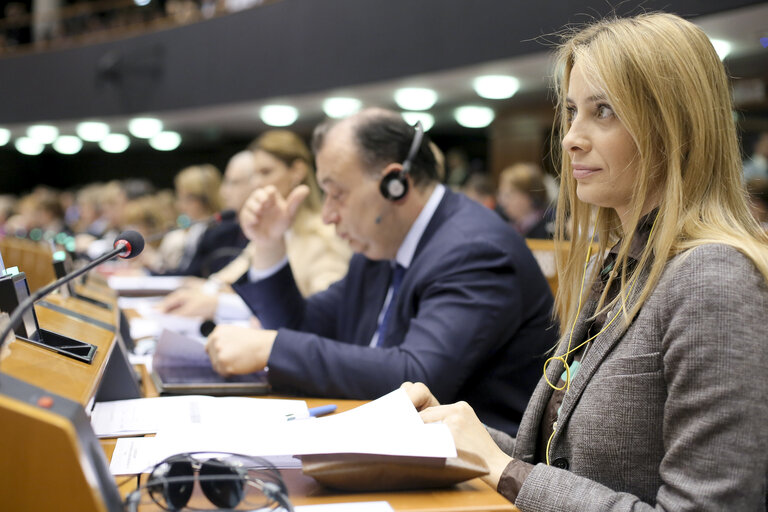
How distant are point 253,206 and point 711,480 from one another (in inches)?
57.2

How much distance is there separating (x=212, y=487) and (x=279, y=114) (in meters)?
8.63

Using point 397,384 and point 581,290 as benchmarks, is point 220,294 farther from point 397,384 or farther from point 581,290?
point 581,290

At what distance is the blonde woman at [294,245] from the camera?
9.57 feet

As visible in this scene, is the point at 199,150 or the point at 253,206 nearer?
the point at 253,206

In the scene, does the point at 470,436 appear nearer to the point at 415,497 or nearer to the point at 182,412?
the point at 415,497

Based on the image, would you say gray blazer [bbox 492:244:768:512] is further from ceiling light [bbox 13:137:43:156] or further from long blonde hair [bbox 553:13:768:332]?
ceiling light [bbox 13:137:43:156]

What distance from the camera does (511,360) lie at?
165 centimetres

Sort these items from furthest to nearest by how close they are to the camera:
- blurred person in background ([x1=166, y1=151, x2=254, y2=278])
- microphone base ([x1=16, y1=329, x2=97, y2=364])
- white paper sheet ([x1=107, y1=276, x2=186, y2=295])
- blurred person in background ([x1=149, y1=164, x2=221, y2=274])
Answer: blurred person in background ([x1=149, y1=164, x2=221, y2=274]) → blurred person in background ([x1=166, y1=151, x2=254, y2=278]) → white paper sheet ([x1=107, y1=276, x2=186, y2=295]) → microphone base ([x1=16, y1=329, x2=97, y2=364])

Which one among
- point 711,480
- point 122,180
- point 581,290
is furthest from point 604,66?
point 122,180

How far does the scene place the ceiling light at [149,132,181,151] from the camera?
492 inches

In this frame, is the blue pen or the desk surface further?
the blue pen

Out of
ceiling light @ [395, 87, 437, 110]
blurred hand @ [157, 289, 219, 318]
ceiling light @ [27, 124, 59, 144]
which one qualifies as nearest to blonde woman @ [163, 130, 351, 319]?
blurred hand @ [157, 289, 219, 318]

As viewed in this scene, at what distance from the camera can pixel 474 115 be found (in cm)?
925

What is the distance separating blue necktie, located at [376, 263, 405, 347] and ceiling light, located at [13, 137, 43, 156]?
13299mm
